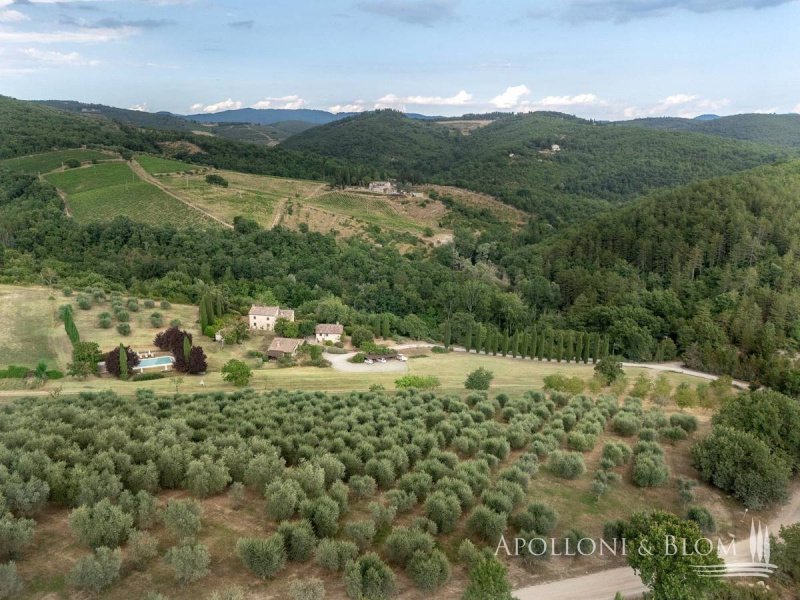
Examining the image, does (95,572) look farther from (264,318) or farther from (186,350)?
(264,318)

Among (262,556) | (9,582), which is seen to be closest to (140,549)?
(9,582)

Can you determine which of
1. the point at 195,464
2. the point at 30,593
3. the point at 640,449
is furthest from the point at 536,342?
the point at 30,593

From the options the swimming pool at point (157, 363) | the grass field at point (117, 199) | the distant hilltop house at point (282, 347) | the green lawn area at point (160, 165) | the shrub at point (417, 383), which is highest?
the green lawn area at point (160, 165)

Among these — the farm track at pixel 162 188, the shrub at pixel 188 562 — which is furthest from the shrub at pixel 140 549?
the farm track at pixel 162 188

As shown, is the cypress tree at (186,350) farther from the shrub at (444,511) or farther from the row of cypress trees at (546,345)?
the row of cypress trees at (546,345)

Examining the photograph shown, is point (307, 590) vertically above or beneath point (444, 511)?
above

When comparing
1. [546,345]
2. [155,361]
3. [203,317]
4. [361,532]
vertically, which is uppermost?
[361,532]
